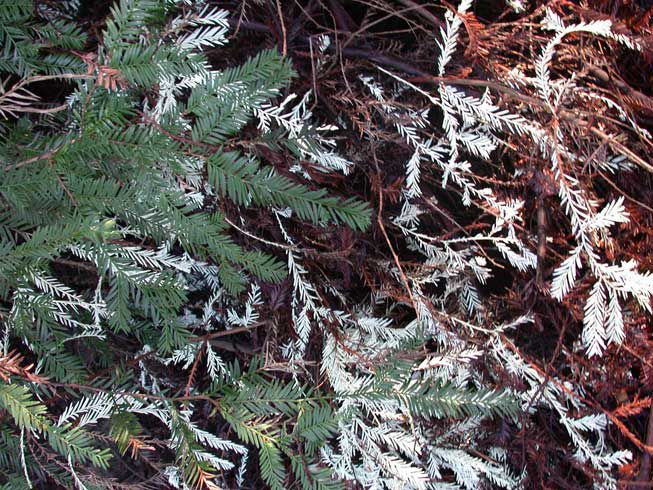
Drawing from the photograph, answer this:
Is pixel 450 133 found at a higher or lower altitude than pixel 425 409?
higher

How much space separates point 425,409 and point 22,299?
716 millimetres

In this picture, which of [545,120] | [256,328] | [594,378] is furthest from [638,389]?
[256,328]

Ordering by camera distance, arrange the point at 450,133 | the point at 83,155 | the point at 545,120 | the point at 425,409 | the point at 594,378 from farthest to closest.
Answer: the point at 594,378
the point at 545,120
the point at 450,133
the point at 425,409
the point at 83,155

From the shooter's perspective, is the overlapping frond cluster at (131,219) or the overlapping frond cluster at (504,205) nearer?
the overlapping frond cluster at (131,219)

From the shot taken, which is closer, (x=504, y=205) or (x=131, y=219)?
(x=131, y=219)

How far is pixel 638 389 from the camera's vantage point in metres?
1.45

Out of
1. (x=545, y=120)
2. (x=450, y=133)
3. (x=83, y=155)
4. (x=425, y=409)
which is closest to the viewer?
(x=83, y=155)

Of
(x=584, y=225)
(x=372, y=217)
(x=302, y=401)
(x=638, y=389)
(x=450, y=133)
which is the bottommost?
(x=638, y=389)

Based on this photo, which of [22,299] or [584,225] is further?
[584,225]

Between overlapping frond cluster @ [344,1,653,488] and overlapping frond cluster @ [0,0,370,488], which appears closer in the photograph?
overlapping frond cluster @ [0,0,370,488]

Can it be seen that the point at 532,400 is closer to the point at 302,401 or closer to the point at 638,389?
the point at 638,389

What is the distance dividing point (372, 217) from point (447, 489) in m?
0.67

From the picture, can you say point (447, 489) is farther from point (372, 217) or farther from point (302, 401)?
point (372, 217)

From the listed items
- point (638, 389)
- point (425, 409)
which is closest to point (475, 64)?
point (425, 409)
